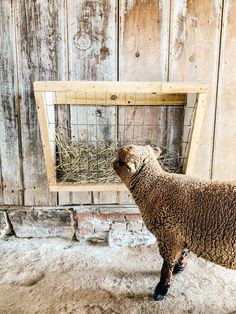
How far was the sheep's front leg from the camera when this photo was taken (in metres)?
1.88

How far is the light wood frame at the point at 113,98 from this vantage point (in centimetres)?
198

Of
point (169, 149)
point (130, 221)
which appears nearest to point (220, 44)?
point (169, 149)

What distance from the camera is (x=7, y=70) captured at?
2.40 m

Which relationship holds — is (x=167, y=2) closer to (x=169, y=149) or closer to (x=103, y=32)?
(x=103, y=32)

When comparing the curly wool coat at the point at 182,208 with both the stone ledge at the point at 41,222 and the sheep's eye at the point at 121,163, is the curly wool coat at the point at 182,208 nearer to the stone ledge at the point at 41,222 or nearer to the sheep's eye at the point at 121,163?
the sheep's eye at the point at 121,163

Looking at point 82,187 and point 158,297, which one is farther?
point 82,187

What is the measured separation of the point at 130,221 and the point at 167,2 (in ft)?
5.33

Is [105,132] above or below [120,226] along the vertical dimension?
above

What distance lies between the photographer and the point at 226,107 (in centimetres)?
249

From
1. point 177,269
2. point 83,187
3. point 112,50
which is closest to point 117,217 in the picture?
point 83,187

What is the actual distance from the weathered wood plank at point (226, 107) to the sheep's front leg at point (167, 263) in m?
0.92

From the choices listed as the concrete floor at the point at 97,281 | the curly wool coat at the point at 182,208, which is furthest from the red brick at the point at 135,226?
the curly wool coat at the point at 182,208

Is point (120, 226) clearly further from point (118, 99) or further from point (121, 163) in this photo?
point (118, 99)

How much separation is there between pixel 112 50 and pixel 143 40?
23 cm
